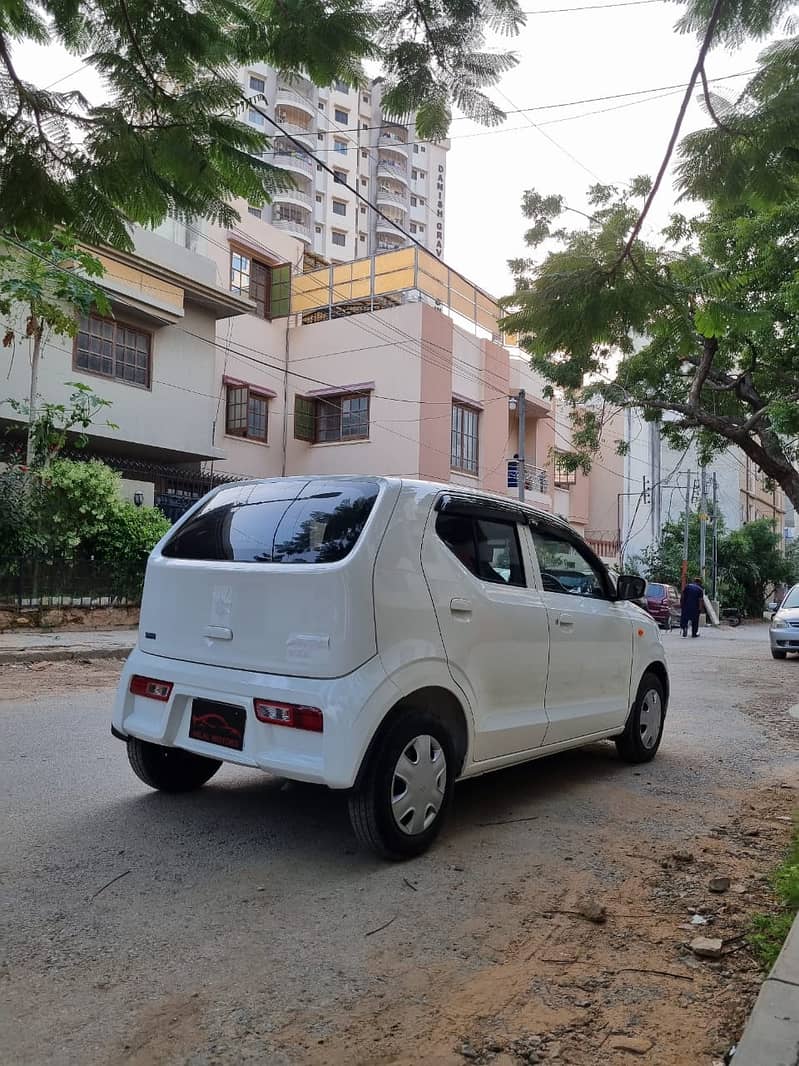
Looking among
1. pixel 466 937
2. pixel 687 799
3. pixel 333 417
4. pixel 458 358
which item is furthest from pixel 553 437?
pixel 466 937

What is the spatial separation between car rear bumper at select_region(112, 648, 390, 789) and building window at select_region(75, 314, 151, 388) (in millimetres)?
15141

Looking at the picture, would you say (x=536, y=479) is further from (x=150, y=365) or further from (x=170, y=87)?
(x=170, y=87)

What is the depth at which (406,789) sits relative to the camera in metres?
3.96

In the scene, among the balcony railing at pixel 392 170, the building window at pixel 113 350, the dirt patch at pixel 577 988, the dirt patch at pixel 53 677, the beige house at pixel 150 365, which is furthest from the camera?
the balcony railing at pixel 392 170

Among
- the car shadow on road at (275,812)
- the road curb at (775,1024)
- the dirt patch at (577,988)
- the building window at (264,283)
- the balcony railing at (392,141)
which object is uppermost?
the building window at (264,283)

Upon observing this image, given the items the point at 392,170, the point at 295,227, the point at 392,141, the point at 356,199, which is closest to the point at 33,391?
the point at 392,141

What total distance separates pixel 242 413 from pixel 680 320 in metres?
20.3

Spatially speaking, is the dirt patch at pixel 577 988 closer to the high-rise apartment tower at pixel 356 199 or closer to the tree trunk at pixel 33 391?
the tree trunk at pixel 33 391

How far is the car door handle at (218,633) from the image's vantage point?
4.10 metres

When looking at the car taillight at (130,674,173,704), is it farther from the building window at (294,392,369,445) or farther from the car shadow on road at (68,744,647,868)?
the building window at (294,392,369,445)

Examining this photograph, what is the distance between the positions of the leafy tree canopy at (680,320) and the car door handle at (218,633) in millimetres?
2273

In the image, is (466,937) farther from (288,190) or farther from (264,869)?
(288,190)

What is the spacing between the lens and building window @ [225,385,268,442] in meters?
23.7

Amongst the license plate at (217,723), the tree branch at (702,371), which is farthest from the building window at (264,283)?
the license plate at (217,723)
